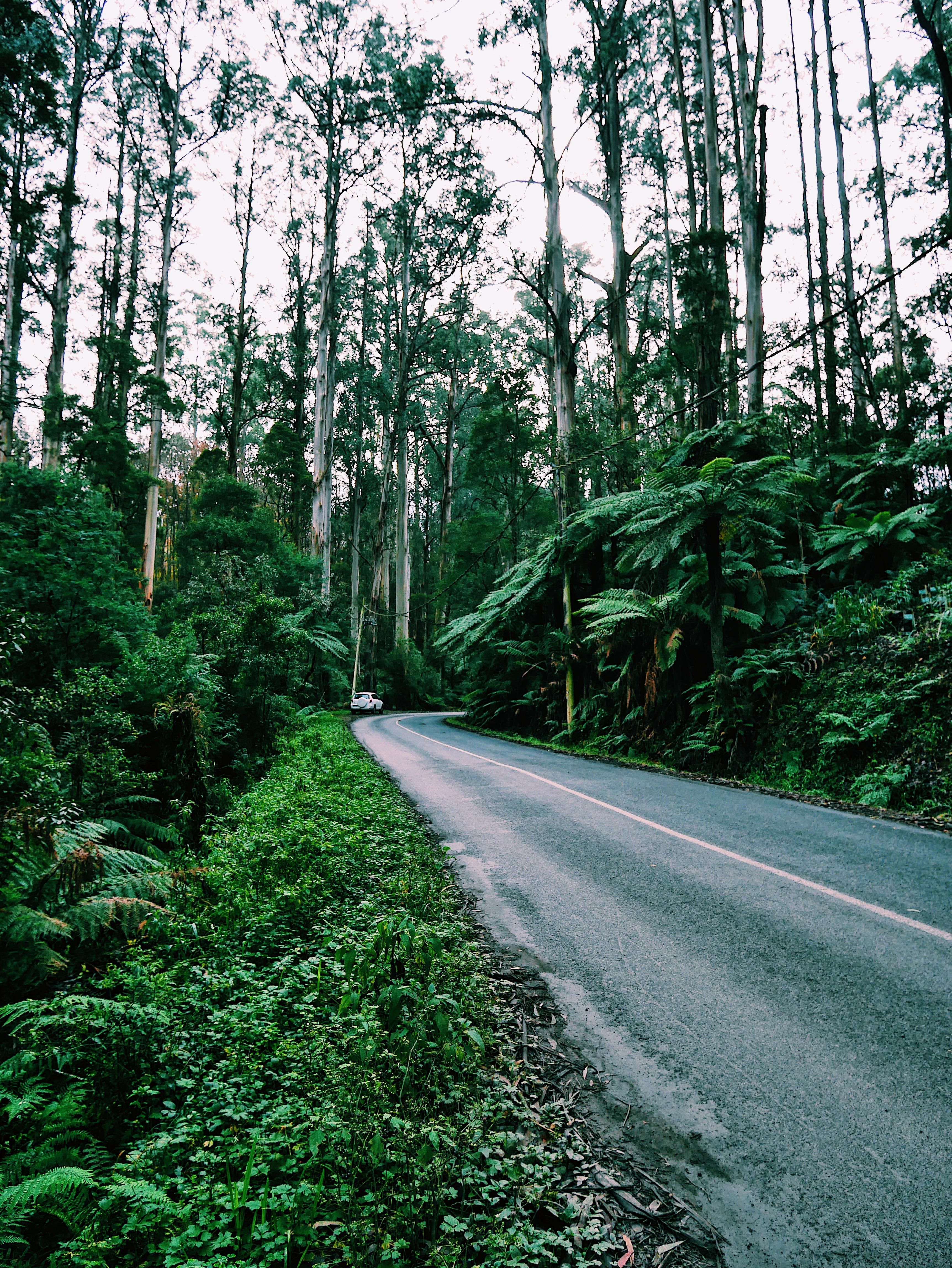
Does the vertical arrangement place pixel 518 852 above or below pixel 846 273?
below

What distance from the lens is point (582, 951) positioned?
3.96 meters

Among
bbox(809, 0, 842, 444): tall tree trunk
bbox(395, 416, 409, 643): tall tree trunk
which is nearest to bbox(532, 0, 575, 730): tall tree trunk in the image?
bbox(809, 0, 842, 444): tall tree trunk

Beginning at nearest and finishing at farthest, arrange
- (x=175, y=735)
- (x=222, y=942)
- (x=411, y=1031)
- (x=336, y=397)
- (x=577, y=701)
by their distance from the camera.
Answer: (x=411, y=1031)
(x=222, y=942)
(x=175, y=735)
(x=577, y=701)
(x=336, y=397)

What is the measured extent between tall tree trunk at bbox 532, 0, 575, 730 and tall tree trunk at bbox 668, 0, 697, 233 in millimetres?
4728

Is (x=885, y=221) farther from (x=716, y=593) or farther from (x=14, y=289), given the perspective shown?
(x=14, y=289)

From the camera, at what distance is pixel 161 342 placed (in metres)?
24.4

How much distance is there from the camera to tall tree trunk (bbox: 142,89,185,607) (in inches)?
898

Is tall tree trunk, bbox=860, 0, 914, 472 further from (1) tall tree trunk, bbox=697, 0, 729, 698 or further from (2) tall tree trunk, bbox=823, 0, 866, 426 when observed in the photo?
(1) tall tree trunk, bbox=697, 0, 729, 698

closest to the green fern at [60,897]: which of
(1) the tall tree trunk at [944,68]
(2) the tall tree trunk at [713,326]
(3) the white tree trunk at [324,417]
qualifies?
(2) the tall tree trunk at [713,326]

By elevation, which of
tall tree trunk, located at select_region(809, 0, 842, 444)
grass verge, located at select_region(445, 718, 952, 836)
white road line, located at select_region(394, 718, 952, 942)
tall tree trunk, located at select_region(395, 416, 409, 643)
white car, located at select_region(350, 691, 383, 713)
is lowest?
white road line, located at select_region(394, 718, 952, 942)

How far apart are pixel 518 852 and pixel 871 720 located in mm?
4970

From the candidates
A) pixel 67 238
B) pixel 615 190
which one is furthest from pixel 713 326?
pixel 67 238

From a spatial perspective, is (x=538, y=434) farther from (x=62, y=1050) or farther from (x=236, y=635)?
(x=62, y=1050)

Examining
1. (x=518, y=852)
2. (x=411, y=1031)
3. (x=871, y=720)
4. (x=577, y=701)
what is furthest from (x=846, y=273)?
(x=411, y=1031)
